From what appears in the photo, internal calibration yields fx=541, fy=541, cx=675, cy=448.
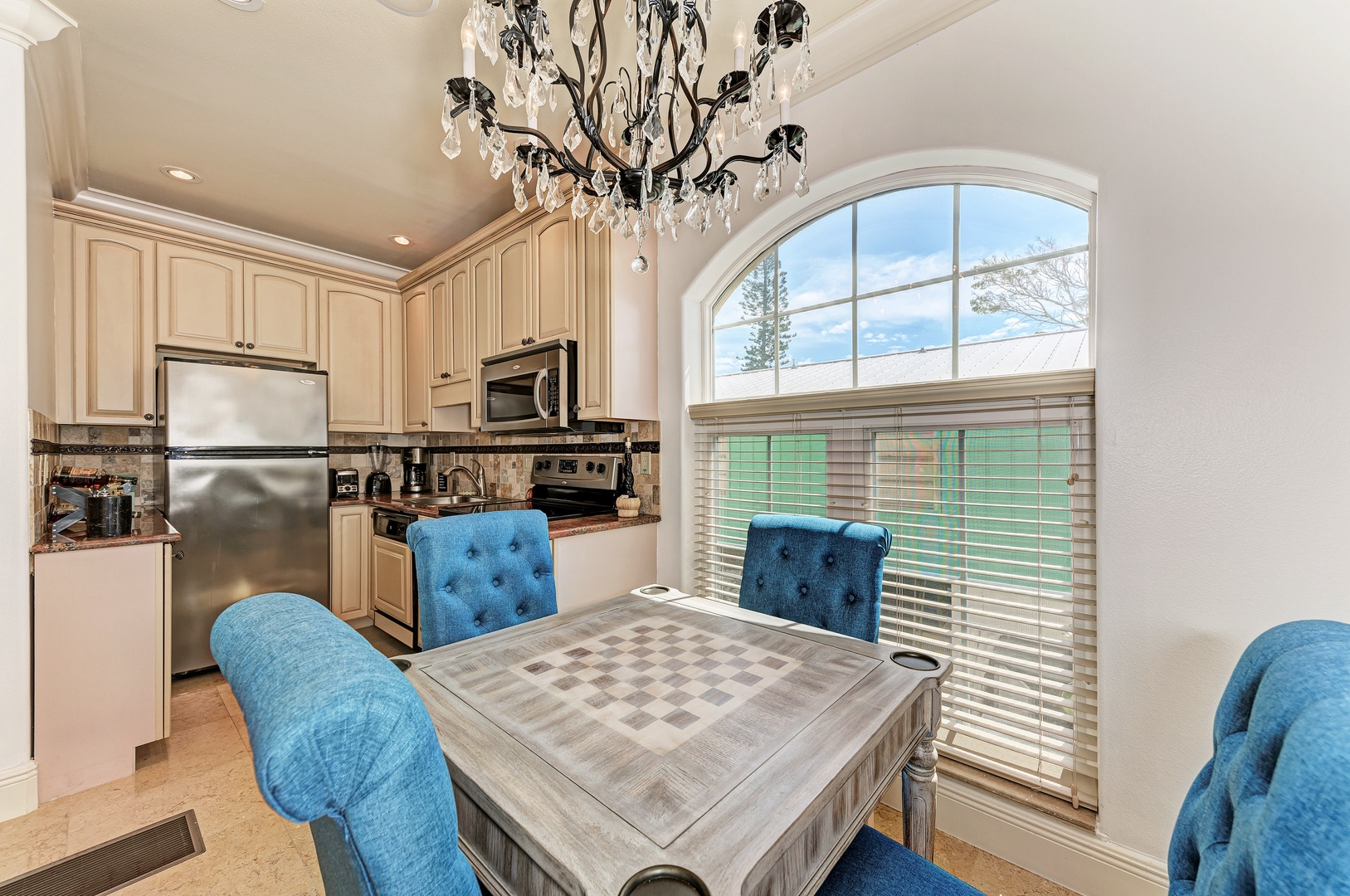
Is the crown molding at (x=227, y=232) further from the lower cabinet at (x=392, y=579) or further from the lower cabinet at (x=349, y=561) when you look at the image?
the lower cabinet at (x=392, y=579)

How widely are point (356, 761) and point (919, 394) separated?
5.81 ft

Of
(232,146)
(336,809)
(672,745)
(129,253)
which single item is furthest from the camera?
(129,253)

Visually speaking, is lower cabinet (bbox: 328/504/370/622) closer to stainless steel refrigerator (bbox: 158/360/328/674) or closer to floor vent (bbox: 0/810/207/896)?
stainless steel refrigerator (bbox: 158/360/328/674)

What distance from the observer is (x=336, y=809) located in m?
0.43

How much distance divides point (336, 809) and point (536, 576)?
1.30 m

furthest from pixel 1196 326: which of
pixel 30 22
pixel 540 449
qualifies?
pixel 30 22

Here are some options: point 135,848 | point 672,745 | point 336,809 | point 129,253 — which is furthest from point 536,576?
point 129,253

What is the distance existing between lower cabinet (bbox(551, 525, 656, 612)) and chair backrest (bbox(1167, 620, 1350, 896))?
1873 mm

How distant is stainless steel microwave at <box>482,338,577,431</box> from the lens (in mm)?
2670

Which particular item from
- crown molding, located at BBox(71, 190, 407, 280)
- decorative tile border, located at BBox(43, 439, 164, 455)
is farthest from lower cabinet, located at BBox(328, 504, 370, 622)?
crown molding, located at BBox(71, 190, 407, 280)

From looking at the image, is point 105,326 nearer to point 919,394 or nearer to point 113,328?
point 113,328

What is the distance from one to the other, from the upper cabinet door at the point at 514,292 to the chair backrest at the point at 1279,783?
9.18 feet

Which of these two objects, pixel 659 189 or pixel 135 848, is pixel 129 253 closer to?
pixel 135 848

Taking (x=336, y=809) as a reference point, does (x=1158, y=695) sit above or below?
below
